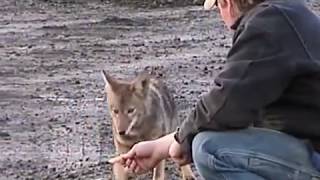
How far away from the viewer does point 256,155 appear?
193 inches

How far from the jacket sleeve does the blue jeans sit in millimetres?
119

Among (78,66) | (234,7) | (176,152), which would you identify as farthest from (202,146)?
(78,66)

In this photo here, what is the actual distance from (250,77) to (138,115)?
9.61 ft

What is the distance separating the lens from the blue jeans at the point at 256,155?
4.87m

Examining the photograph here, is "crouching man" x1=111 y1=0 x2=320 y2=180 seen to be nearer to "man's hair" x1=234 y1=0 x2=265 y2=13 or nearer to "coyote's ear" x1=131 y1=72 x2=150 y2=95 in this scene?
"man's hair" x1=234 y1=0 x2=265 y2=13

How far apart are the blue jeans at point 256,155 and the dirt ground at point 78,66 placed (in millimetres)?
→ 2972

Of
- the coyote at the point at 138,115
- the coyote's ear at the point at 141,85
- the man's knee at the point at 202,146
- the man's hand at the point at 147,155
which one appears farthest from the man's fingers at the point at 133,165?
the coyote's ear at the point at 141,85

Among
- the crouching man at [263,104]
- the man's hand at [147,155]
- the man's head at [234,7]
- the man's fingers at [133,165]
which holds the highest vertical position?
the man's head at [234,7]

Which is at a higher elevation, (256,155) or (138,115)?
(256,155)

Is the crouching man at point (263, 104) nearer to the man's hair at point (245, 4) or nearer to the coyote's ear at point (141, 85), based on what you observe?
the man's hair at point (245, 4)

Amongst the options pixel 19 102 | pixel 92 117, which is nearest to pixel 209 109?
pixel 92 117

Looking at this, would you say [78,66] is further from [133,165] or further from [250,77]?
[250,77]

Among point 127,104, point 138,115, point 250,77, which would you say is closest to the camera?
point 250,77

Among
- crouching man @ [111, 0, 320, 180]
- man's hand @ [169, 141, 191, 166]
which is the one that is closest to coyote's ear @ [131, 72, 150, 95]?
man's hand @ [169, 141, 191, 166]
